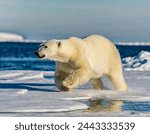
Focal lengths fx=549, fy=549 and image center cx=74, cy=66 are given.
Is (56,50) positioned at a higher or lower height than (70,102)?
higher

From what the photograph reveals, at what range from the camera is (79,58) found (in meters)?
8.75

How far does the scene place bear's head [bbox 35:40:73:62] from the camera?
852 cm

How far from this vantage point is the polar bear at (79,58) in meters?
8.63

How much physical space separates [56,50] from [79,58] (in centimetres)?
40

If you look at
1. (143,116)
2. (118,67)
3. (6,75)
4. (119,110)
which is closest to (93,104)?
(119,110)

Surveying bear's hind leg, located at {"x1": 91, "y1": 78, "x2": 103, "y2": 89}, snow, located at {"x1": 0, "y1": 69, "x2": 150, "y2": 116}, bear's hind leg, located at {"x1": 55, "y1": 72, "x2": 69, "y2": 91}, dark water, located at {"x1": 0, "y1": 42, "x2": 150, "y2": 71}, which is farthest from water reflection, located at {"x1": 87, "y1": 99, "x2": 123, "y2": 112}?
dark water, located at {"x1": 0, "y1": 42, "x2": 150, "y2": 71}

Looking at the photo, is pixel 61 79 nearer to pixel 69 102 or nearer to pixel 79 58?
pixel 79 58

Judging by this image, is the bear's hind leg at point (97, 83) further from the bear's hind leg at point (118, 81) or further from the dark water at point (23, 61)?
the dark water at point (23, 61)

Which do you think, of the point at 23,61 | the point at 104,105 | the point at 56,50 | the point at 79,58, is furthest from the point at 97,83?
the point at 23,61

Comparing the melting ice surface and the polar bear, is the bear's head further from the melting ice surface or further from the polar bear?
the melting ice surface

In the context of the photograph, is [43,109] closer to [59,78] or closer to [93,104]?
[93,104]

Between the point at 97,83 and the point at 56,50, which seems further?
the point at 97,83

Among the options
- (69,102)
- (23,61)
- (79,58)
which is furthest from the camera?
(23,61)

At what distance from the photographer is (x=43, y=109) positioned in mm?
7098
